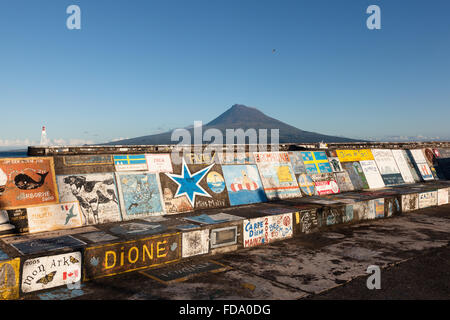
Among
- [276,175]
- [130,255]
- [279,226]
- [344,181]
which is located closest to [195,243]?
[130,255]

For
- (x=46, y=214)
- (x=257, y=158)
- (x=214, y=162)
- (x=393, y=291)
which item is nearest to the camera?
(x=393, y=291)

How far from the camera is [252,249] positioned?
358 inches

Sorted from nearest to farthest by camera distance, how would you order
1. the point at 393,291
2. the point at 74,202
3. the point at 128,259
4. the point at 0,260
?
1. the point at 0,260
2. the point at 393,291
3. the point at 128,259
4. the point at 74,202

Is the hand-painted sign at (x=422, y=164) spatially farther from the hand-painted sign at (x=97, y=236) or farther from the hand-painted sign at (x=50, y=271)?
the hand-painted sign at (x=50, y=271)

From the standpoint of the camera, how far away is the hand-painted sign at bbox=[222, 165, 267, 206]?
11.5m

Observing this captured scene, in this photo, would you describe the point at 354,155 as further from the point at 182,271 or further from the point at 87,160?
the point at 87,160

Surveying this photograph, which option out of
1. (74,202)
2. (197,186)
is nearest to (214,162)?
(197,186)

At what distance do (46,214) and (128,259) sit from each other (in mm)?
2563

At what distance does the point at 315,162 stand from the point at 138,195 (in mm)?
7985

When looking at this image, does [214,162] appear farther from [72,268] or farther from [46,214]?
[72,268]

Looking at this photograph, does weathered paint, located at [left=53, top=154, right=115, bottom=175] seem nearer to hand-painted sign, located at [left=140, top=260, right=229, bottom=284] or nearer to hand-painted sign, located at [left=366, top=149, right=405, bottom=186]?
hand-painted sign, located at [left=140, top=260, right=229, bottom=284]

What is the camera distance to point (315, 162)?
14.4 meters

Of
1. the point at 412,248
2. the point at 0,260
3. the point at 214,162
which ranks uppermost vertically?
the point at 214,162

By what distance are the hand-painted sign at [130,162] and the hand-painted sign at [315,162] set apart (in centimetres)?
684
